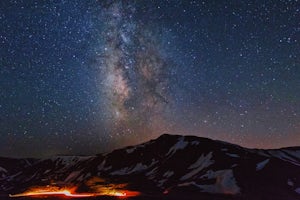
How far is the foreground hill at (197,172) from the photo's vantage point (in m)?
107

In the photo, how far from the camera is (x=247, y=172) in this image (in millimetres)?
119250

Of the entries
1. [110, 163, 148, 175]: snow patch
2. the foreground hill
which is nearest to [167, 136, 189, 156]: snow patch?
the foreground hill

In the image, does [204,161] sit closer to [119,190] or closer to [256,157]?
[256,157]

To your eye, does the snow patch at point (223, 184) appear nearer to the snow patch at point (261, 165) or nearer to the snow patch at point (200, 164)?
the snow patch at point (261, 165)

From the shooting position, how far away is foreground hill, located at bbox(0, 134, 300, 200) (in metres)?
107

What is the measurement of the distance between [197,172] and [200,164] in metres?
9.13

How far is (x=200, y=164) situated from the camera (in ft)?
478

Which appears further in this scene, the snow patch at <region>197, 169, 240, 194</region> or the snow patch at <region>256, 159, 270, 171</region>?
the snow patch at <region>256, 159, 270, 171</region>

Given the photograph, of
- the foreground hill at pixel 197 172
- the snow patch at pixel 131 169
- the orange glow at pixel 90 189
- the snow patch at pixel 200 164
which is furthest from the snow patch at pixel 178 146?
the orange glow at pixel 90 189

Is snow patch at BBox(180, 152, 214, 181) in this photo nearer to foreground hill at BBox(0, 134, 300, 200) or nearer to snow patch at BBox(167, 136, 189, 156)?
foreground hill at BBox(0, 134, 300, 200)

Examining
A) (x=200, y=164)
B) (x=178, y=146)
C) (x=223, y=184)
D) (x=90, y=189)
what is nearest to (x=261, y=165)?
(x=223, y=184)

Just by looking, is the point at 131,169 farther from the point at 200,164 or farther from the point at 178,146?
the point at 200,164

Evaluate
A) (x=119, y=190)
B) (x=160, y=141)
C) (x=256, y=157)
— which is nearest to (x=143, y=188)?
(x=119, y=190)

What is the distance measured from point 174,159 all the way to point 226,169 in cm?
4043
